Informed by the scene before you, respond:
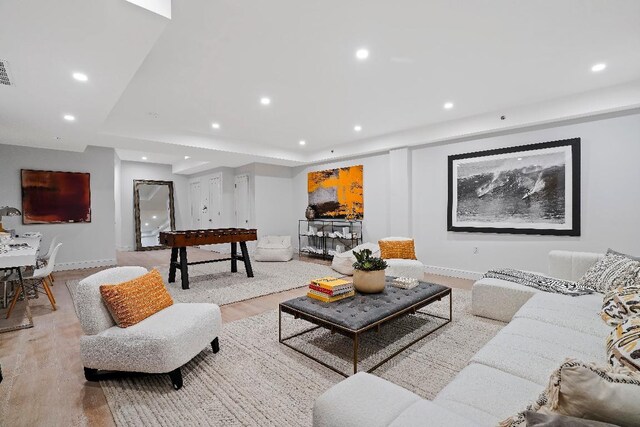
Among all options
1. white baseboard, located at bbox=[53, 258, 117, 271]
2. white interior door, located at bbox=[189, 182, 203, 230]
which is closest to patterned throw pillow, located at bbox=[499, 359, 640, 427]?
white baseboard, located at bbox=[53, 258, 117, 271]

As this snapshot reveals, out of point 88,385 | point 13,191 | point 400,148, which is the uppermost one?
point 400,148

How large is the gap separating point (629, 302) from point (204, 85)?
424 centimetres

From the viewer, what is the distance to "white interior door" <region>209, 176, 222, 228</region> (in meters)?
8.59

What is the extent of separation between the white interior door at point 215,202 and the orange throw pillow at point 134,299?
20.6 ft

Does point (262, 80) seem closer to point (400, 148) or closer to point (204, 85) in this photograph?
point (204, 85)

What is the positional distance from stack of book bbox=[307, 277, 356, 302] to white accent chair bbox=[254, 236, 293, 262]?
4.21 metres

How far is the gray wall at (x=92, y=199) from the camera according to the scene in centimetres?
560

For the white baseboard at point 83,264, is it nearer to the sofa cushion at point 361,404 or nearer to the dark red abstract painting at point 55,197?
the dark red abstract painting at point 55,197

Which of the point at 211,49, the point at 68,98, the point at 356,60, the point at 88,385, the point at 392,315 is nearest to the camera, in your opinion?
the point at 88,385

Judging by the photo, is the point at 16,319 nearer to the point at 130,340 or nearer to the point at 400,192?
the point at 130,340

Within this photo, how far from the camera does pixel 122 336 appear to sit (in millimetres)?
2062

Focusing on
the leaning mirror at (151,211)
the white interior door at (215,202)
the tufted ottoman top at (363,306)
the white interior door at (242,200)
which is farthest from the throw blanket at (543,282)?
the leaning mirror at (151,211)

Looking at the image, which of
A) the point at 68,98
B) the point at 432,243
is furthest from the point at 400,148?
the point at 68,98

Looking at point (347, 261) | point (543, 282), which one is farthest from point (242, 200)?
point (543, 282)
